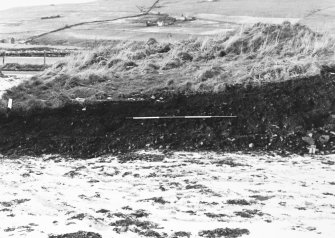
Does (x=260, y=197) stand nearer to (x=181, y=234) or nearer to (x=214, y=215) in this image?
(x=214, y=215)

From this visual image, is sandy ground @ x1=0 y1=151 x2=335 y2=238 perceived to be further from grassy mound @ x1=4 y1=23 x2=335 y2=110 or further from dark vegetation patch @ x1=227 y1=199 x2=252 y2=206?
grassy mound @ x1=4 y1=23 x2=335 y2=110

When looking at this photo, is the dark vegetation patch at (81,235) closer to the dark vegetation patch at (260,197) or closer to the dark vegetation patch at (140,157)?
the dark vegetation patch at (260,197)

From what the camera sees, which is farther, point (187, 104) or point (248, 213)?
point (187, 104)

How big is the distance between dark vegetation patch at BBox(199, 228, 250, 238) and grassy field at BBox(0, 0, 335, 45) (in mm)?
15404

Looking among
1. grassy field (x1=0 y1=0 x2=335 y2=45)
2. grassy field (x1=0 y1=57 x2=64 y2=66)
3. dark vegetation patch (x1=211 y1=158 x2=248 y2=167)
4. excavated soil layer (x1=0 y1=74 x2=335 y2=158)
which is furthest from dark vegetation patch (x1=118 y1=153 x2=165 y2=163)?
grassy field (x1=0 y1=0 x2=335 y2=45)

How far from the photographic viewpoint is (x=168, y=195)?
7684 millimetres

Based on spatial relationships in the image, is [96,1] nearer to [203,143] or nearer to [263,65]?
[263,65]

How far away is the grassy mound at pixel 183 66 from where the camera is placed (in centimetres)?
1233

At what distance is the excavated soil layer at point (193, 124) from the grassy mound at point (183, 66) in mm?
525

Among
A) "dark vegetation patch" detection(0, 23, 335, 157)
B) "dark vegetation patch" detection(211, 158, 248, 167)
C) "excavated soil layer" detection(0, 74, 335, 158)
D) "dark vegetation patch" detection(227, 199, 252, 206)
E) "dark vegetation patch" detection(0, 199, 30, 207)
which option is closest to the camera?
"dark vegetation patch" detection(227, 199, 252, 206)

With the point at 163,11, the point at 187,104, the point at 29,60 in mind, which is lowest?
the point at 187,104

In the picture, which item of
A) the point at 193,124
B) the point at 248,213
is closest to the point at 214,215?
the point at 248,213

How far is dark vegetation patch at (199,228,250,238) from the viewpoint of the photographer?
6246mm

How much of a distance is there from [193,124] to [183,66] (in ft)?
13.6
